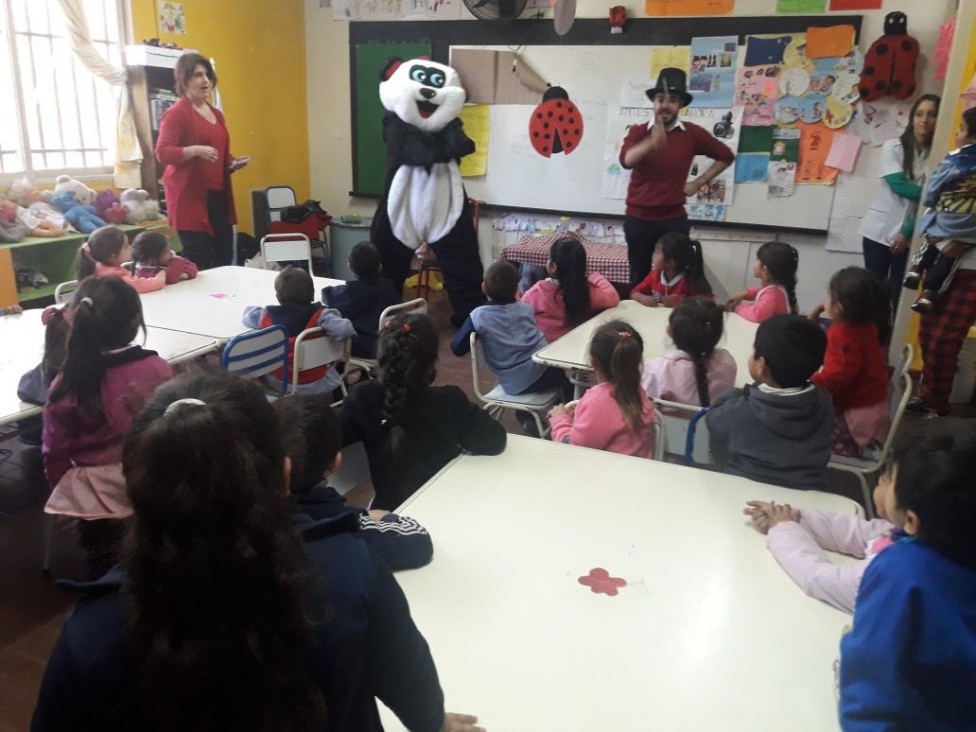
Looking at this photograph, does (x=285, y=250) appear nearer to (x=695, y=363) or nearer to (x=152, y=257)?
(x=152, y=257)

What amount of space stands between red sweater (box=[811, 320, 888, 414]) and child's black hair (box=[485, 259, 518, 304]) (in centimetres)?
113

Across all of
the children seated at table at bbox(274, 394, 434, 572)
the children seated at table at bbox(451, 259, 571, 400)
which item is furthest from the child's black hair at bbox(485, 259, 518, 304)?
the children seated at table at bbox(274, 394, 434, 572)

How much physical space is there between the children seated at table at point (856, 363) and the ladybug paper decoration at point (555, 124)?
135 inches

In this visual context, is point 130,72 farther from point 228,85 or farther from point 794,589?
point 794,589

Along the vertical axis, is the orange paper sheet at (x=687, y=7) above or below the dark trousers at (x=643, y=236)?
above

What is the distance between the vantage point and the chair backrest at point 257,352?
2.42m

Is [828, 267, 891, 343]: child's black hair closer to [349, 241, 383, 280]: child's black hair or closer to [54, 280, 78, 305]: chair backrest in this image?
[349, 241, 383, 280]: child's black hair

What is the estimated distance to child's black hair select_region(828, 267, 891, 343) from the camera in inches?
90.6

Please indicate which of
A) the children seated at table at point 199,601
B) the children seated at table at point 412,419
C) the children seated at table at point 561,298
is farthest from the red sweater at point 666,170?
the children seated at table at point 199,601

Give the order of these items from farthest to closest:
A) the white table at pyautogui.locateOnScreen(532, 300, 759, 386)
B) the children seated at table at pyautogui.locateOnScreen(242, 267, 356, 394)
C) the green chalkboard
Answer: the green chalkboard
the children seated at table at pyautogui.locateOnScreen(242, 267, 356, 394)
the white table at pyautogui.locateOnScreen(532, 300, 759, 386)

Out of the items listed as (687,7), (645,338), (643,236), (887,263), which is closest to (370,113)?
(687,7)

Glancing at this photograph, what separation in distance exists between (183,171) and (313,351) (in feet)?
6.07

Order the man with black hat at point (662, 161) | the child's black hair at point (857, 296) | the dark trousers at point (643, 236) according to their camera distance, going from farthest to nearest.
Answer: the dark trousers at point (643, 236) < the man with black hat at point (662, 161) < the child's black hair at point (857, 296)

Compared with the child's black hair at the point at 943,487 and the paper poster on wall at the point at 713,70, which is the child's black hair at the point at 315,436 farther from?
the paper poster on wall at the point at 713,70
